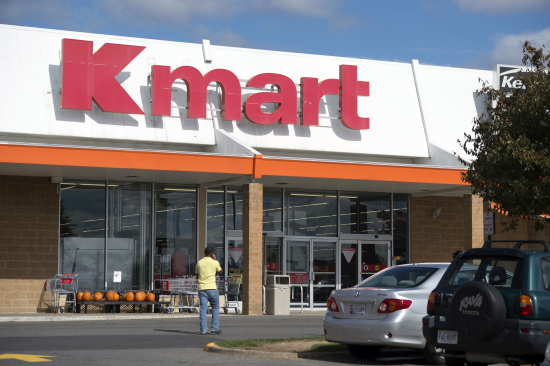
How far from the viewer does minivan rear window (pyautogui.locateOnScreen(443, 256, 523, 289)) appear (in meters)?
8.95

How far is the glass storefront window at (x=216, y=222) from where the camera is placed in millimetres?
24234

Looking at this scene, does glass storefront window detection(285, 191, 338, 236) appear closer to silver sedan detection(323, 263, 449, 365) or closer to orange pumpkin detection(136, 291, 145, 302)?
orange pumpkin detection(136, 291, 145, 302)

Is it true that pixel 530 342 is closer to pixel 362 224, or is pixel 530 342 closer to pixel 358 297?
pixel 358 297

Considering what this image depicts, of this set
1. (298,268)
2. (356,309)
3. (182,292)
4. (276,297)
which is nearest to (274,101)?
(298,268)

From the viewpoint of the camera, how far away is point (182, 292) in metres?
22.6

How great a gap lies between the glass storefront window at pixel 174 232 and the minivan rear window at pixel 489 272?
15042mm

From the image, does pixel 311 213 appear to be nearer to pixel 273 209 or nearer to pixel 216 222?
pixel 273 209

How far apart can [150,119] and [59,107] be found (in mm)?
2619

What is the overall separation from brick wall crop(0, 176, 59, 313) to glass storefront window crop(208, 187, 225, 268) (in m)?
4.67

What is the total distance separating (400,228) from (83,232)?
10.9m

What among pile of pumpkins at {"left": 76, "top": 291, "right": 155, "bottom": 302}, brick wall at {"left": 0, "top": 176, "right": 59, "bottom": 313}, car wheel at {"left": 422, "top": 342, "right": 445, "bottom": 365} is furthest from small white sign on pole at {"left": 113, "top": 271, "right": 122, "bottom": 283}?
car wheel at {"left": 422, "top": 342, "right": 445, "bottom": 365}

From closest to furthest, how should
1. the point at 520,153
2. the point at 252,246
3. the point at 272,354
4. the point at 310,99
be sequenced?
1. the point at 272,354
2. the point at 520,153
3. the point at 252,246
4. the point at 310,99

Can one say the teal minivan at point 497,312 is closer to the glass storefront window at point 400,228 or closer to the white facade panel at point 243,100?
the white facade panel at point 243,100

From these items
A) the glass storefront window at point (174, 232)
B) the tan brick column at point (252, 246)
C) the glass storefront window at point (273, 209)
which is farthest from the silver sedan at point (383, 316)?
the glass storefront window at point (273, 209)
